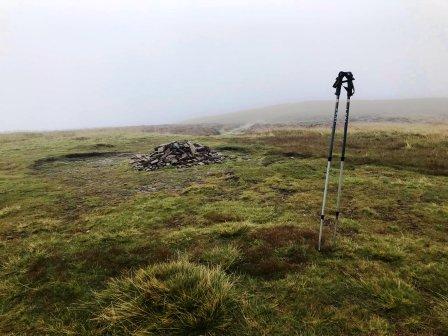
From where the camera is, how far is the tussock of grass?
7.12m

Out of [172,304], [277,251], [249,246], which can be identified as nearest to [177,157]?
[249,246]

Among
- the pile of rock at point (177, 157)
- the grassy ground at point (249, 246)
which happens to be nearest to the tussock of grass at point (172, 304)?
the grassy ground at point (249, 246)

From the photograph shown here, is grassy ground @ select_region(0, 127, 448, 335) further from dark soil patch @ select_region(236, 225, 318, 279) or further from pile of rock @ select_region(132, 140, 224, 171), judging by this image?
pile of rock @ select_region(132, 140, 224, 171)

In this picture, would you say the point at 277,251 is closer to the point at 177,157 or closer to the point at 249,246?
the point at 249,246

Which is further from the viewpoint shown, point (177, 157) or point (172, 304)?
point (177, 157)

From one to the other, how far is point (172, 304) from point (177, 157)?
2024 cm

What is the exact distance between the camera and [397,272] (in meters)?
9.08

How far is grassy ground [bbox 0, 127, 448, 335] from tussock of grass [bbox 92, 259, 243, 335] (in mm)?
97

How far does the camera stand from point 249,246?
431 inches

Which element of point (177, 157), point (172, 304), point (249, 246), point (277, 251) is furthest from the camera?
point (177, 157)

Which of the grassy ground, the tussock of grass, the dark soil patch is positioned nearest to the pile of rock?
the grassy ground

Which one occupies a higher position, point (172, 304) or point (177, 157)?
point (172, 304)

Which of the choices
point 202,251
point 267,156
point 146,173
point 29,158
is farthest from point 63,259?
point 29,158

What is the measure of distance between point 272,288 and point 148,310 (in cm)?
297
